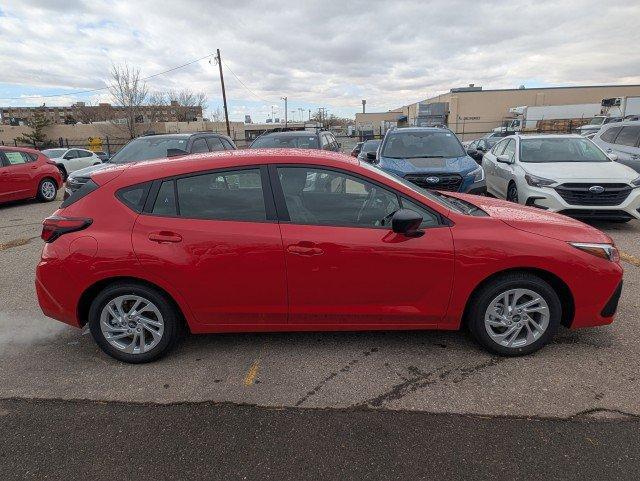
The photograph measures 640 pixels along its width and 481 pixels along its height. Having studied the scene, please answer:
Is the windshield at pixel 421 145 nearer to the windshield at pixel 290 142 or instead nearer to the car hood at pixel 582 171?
the car hood at pixel 582 171

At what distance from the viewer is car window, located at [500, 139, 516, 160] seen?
326 inches

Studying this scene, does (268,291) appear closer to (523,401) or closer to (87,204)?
(87,204)

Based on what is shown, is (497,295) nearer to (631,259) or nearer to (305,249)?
(305,249)

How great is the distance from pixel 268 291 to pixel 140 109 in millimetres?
50542

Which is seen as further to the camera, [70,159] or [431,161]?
[70,159]

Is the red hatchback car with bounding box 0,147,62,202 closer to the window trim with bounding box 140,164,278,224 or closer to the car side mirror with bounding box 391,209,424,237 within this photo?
the window trim with bounding box 140,164,278,224

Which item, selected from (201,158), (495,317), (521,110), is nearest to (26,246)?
(201,158)

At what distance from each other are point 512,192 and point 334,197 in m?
5.78

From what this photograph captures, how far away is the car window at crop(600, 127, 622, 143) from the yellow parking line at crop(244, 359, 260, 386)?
1069 cm

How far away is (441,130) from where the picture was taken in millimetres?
9219

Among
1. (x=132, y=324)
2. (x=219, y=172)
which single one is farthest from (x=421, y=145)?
(x=132, y=324)

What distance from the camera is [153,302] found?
325 centimetres

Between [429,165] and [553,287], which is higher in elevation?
[429,165]

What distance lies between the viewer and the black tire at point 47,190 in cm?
1159
